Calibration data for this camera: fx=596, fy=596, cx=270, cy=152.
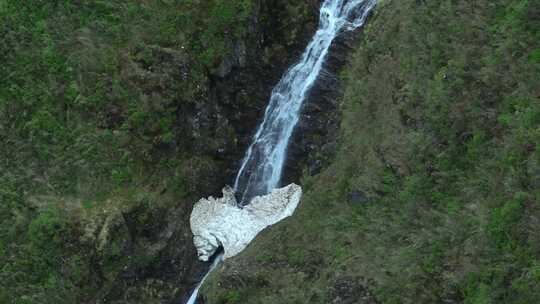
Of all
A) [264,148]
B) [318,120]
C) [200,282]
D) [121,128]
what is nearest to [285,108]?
[318,120]

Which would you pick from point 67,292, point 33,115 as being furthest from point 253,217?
point 33,115

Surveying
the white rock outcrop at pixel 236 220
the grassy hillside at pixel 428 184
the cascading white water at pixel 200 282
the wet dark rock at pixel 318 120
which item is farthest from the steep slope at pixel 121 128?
the grassy hillside at pixel 428 184

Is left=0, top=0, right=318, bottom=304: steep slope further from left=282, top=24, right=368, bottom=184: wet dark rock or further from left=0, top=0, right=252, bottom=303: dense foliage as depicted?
left=282, top=24, right=368, bottom=184: wet dark rock

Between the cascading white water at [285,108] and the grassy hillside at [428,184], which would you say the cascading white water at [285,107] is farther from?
the grassy hillside at [428,184]

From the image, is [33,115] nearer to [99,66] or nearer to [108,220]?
[99,66]

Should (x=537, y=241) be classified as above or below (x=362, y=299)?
above

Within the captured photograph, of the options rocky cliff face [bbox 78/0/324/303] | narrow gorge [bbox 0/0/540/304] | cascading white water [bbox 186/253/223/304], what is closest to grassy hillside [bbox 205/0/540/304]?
narrow gorge [bbox 0/0/540/304]
